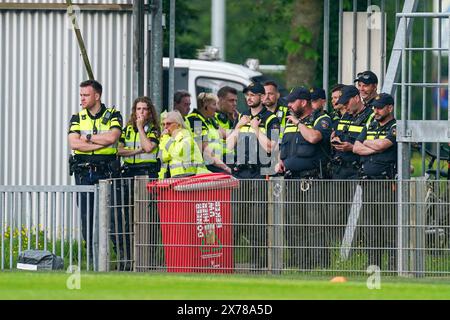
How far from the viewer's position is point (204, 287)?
14812mm

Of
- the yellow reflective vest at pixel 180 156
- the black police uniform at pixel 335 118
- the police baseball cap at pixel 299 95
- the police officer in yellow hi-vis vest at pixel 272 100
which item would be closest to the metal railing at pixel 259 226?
the yellow reflective vest at pixel 180 156

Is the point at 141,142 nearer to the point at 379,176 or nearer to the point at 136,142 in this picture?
the point at 136,142

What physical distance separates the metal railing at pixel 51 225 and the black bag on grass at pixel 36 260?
0.19 metres

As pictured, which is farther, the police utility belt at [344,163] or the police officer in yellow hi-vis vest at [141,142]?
the police officer in yellow hi-vis vest at [141,142]

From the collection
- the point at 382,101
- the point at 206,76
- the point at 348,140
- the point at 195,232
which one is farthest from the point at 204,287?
the point at 206,76

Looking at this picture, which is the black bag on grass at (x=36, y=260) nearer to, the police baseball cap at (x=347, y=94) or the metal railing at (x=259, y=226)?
the metal railing at (x=259, y=226)

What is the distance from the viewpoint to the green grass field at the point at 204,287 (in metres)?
14.0

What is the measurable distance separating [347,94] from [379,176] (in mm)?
1269

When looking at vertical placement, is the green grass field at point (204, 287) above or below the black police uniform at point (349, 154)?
below

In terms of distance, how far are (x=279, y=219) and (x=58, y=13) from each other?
5.81 meters

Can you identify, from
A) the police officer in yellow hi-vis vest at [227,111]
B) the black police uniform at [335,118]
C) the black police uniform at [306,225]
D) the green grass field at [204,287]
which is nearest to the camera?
the green grass field at [204,287]

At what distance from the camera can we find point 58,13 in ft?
69.3

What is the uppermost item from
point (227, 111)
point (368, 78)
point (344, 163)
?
point (368, 78)
